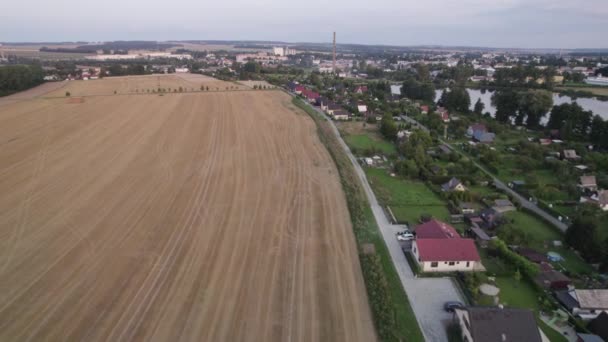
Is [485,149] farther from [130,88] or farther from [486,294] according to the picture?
[130,88]

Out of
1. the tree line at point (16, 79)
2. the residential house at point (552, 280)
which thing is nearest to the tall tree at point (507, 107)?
the residential house at point (552, 280)

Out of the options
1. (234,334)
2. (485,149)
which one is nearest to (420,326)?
(234,334)

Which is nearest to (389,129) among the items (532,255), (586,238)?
(532,255)

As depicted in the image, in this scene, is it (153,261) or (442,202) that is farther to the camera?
(442,202)

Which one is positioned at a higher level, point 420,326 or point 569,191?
point 569,191

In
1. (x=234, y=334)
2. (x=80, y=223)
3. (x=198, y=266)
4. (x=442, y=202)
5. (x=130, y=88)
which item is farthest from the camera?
(x=130, y=88)

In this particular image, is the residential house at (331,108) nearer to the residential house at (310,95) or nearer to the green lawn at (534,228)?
the residential house at (310,95)

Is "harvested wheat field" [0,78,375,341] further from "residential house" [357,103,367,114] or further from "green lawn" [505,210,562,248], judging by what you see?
"residential house" [357,103,367,114]
